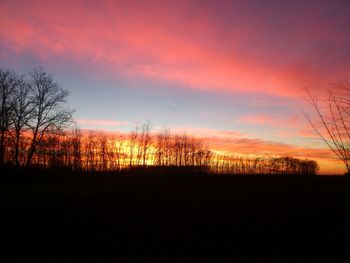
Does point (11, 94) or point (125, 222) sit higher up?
point (11, 94)

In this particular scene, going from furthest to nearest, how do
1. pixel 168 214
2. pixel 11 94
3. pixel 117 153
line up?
pixel 117 153 < pixel 11 94 < pixel 168 214

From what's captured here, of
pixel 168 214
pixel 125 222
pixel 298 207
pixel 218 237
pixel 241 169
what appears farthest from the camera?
pixel 241 169

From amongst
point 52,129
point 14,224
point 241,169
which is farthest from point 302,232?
point 241,169

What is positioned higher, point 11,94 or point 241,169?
point 11,94

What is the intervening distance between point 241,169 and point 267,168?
84.9 feet

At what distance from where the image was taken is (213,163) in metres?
126

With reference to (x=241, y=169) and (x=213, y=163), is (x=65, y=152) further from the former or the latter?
(x=241, y=169)

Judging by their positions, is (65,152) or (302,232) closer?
(302,232)

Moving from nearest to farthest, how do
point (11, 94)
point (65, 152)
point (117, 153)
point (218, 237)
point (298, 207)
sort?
point (218, 237) < point (298, 207) < point (11, 94) < point (65, 152) < point (117, 153)

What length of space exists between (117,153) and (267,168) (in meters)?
93.1

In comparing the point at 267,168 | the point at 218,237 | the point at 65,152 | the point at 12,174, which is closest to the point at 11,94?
the point at 12,174

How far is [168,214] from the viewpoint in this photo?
648 inches

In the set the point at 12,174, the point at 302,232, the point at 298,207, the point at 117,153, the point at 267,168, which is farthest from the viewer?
the point at 267,168

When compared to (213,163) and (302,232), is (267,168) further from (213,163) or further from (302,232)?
(302,232)
